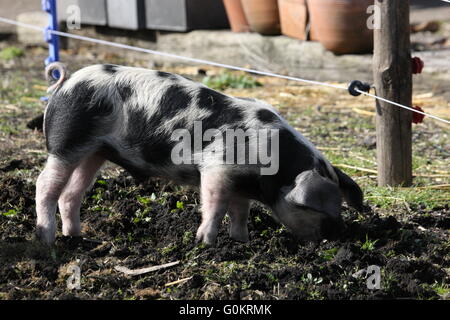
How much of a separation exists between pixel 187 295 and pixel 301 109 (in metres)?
4.56

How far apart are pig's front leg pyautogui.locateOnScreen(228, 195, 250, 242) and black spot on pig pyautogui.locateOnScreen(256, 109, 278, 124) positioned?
0.50m

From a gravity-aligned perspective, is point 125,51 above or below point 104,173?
above

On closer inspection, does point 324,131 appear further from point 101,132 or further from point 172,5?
point 172,5

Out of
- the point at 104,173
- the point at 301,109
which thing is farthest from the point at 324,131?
the point at 104,173

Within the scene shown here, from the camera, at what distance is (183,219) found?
457 centimetres

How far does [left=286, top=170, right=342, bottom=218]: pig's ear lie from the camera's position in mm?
3789

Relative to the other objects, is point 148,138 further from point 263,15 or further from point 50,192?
point 263,15

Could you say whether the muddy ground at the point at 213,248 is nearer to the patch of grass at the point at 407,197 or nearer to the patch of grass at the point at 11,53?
the patch of grass at the point at 407,197

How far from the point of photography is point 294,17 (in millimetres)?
8914

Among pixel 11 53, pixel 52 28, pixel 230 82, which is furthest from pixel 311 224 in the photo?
pixel 11 53

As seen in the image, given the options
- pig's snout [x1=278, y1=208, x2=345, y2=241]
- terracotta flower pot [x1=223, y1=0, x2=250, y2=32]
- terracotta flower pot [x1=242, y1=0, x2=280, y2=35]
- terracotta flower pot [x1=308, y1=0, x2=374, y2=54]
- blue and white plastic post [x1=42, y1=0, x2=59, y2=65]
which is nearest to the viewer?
pig's snout [x1=278, y1=208, x2=345, y2=241]

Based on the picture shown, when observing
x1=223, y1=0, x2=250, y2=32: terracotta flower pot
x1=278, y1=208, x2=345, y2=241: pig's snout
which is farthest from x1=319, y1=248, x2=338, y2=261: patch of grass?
x1=223, y1=0, x2=250, y2=32: terracotta flower pot

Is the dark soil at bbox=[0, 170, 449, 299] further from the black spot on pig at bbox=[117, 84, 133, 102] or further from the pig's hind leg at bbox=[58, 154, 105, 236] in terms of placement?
the black spot on pig at bbox=[117, 84, 133, 102]

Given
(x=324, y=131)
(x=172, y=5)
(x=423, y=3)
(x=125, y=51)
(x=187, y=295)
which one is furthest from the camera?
(x=423, y=3)
